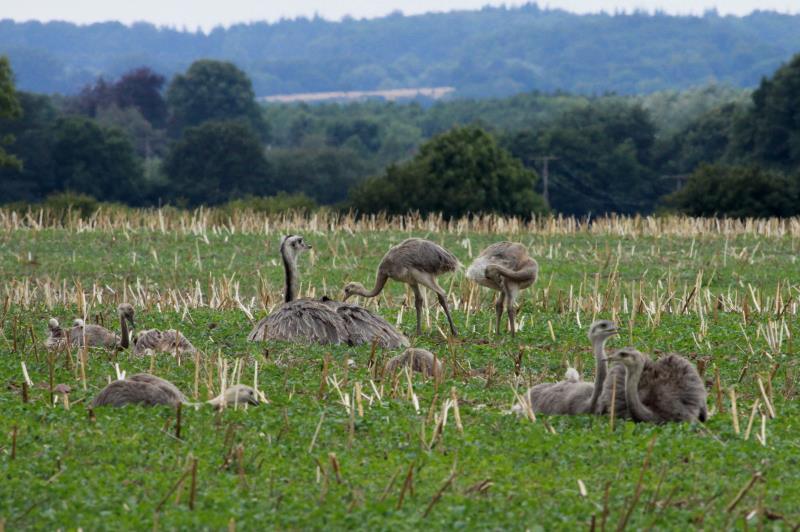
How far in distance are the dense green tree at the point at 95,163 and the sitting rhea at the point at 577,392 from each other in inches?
2815

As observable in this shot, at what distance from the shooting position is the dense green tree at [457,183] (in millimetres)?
58219

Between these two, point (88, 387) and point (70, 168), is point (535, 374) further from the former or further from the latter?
point (70, 168)

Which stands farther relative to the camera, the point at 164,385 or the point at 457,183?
the point at 457,183

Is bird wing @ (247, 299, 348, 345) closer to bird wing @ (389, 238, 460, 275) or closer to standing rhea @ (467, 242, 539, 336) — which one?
bird wing @ (389, 238, 460, 275)

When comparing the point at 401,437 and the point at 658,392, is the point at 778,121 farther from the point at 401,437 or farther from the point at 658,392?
the point at 401,437

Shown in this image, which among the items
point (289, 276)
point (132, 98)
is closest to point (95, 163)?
point (132, 98)

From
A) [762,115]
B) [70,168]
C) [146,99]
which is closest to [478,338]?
[762,115]

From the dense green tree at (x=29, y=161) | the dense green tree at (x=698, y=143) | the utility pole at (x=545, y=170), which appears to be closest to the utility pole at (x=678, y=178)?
the dense green tree at (x=698, y=143)

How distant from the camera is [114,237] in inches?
1230

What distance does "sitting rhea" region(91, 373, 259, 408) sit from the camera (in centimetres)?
1066

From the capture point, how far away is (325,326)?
47.9 ft

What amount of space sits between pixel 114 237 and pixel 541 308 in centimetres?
1500

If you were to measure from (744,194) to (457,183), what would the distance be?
39.2ft

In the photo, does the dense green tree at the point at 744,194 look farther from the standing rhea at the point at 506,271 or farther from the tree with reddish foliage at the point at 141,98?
the tree with reddish foliage at the point at 141,98
